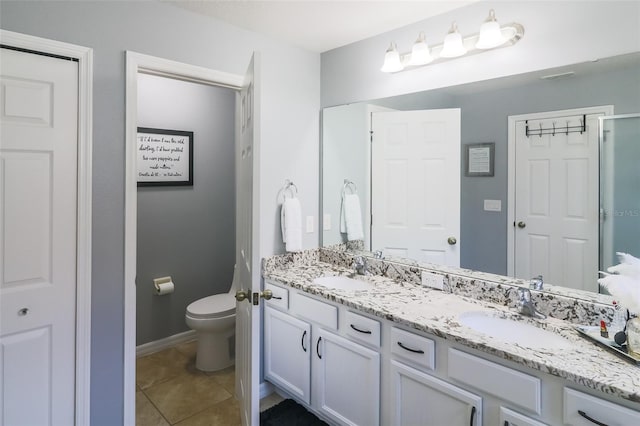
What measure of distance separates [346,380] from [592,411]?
1.06 metres

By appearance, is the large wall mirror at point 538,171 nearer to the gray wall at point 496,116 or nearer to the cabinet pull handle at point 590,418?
the gray wall at point 496,116

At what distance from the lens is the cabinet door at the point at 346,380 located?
1.76 metres

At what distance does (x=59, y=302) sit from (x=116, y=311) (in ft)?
0.81

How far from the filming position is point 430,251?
7.05 feet

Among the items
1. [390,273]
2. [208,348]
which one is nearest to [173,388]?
[208,348]

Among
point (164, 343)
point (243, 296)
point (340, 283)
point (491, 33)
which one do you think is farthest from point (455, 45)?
point (164, 343)

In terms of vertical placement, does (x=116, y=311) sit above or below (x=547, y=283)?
below

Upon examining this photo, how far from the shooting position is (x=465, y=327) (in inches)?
58.6

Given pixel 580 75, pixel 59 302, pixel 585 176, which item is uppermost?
pixel 580 75

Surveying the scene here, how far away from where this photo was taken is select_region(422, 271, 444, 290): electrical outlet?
2010 mm

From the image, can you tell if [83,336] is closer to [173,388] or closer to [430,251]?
[173,388]

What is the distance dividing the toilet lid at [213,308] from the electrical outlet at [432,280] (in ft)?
4.89

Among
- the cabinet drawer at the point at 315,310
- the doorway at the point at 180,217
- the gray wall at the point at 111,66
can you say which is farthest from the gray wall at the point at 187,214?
the cabinet drawer at the point at 315,310

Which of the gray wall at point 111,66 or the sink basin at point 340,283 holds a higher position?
the gray wall at point 111,66
